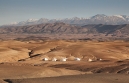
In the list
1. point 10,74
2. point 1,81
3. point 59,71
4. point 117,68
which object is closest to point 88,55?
point 117,68

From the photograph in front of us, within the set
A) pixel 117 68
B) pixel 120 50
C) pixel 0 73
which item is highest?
pixel 0 73

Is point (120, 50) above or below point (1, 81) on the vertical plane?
below

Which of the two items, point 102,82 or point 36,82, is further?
point 102,82

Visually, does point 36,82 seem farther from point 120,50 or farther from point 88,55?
point 120,50


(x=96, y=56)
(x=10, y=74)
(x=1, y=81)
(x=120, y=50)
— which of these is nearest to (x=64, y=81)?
(x=1, y=81)

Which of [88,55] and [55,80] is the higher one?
[55,80]

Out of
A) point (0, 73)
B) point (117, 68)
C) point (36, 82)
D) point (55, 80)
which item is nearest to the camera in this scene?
point (36, 82)

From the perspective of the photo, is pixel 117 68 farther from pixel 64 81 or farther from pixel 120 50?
pixel 120 50

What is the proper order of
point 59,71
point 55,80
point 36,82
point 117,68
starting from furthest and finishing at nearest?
1. point 117,68
2. point 59,71
3. point 55,80
4. point 36,82

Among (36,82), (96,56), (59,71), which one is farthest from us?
(96,56)
